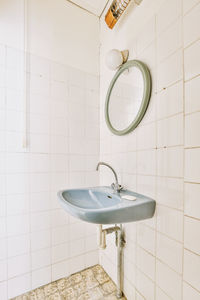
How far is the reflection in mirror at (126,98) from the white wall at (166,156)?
0.29 feet

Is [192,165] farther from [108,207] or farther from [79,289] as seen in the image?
[79,289]

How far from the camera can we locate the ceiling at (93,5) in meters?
1.29

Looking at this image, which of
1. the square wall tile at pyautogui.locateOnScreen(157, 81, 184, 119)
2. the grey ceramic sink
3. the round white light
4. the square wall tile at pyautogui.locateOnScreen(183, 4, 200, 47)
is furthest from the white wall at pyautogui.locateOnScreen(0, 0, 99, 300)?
the square wall tile at pyautogui.locateOnScreen(183, 4, 200, 47)

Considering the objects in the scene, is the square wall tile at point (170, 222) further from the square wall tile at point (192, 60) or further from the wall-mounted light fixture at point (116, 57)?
the wall-mounted light fixture at point (116, 57)

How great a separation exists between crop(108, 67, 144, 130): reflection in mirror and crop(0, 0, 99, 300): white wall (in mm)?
264

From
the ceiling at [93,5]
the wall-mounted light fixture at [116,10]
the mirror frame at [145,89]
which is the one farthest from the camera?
the ceiling at [93,5]

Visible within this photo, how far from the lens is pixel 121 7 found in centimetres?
99

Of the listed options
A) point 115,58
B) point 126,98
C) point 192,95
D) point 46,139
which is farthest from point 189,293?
point 115,58

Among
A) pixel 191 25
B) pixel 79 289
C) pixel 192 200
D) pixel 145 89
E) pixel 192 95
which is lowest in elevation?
pixel 79 289

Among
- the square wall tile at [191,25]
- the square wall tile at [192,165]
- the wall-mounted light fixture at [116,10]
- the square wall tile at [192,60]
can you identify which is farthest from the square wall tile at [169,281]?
the wall-mounted light fixture at [116,10]

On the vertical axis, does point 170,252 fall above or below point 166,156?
below

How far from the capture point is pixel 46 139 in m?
1.18

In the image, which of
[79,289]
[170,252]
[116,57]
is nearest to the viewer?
[170,252]

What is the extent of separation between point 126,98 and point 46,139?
68 cm
